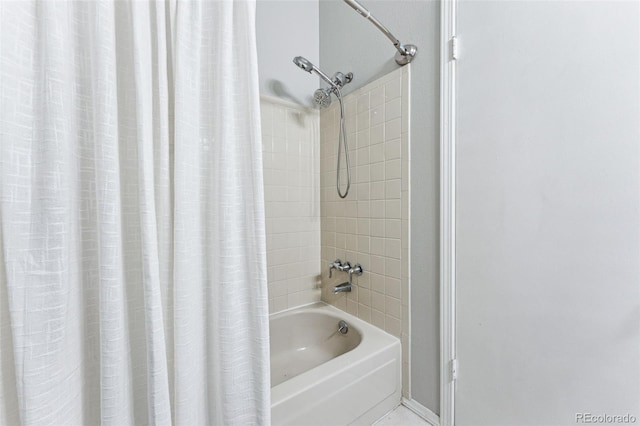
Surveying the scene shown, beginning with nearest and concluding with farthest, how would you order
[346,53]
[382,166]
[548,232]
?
1. [548,232]
2. [382,166]
3. [346,53]

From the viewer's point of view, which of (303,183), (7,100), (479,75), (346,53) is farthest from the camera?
(303,183)

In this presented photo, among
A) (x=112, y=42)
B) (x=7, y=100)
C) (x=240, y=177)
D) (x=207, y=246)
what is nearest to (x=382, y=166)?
(x=240, y=177)

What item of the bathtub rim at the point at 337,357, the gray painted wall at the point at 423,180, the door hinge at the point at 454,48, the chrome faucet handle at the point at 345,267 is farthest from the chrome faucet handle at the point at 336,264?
the door hinge at the point at 454,48

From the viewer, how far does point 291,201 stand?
1.74 m

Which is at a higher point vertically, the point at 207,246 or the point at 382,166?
the point at 382,166

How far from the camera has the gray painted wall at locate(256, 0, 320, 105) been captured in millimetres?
1634

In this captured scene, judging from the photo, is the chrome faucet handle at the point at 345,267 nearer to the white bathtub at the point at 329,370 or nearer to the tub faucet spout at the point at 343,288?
the tub faucet spout at the point at 343,288

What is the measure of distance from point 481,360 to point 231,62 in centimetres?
135

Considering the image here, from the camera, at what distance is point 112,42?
1.72 feet

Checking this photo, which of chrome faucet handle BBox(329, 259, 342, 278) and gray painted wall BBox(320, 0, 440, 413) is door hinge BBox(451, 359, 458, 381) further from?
chrome faucet handle BBox(329, 259, 342, 278)

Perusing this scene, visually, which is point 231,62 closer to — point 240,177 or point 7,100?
point 240,177

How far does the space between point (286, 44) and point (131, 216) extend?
63.4 inches

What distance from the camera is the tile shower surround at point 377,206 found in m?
1.31

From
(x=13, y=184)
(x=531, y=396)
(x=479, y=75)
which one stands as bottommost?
(x=531, y=396)
